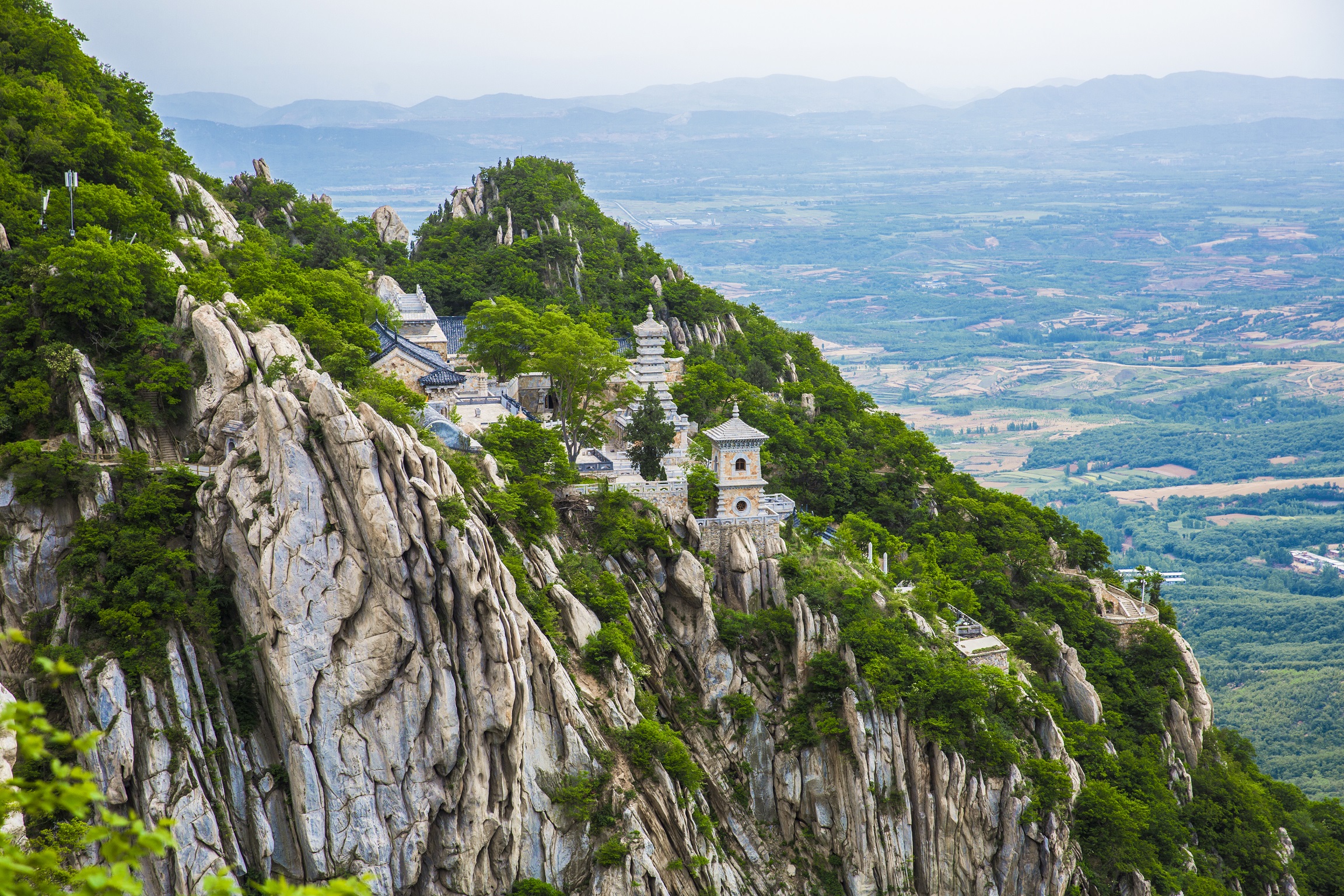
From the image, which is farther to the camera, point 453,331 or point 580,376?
point 453,331

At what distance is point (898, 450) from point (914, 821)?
30933mm

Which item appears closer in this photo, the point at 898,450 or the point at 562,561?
the point at 562,561

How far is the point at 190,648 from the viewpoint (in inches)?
1259

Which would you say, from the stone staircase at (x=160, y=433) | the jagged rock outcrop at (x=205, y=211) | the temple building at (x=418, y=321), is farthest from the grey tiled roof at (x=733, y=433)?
the jagged rock outcrop at (x=205, y=211)

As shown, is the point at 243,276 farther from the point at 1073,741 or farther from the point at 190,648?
the point at 1073,741

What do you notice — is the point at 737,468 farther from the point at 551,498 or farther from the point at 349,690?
the point at 349,690

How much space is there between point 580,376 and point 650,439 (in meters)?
7.36

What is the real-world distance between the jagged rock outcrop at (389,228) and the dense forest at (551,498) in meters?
6.39

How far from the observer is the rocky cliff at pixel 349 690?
31000mm

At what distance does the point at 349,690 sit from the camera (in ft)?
106

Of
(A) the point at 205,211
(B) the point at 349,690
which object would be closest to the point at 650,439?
(B) the point at 349,690

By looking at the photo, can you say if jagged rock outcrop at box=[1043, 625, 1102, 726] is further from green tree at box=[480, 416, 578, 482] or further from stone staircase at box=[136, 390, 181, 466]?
stone staircase at box=[136, 390, 181, 466]

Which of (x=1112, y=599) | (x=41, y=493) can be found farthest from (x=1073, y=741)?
(x=41, y=493)

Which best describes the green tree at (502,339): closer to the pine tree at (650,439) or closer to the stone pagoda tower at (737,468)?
the pine tree at (650,439)
